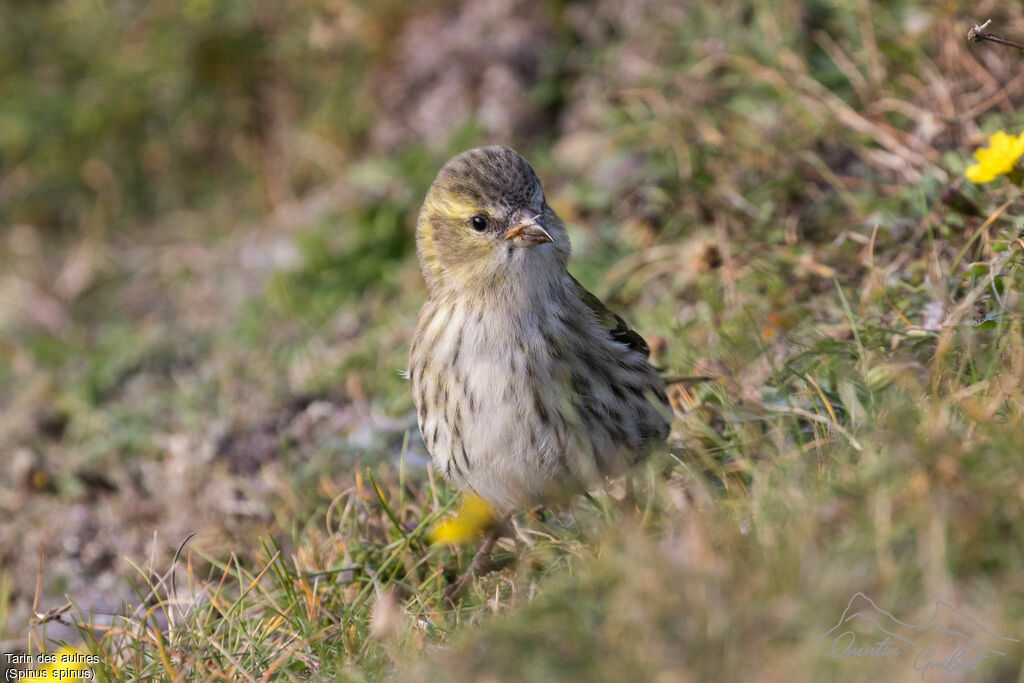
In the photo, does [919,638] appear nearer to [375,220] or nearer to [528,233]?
[528,233]

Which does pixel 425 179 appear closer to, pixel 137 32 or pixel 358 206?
pixel 358 206

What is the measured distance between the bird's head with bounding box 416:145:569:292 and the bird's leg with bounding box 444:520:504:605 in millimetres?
822

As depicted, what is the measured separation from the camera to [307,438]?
5016mm

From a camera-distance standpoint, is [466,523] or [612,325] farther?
[612,325]

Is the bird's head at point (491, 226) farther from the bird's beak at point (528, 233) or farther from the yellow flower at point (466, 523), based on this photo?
the yellow flower at point (466, 523)

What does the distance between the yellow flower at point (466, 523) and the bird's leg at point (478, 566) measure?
0.04m

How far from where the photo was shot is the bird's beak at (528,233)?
3.43m

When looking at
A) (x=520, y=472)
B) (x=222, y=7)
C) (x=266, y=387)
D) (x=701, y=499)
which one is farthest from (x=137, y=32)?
(x=701, y=499)

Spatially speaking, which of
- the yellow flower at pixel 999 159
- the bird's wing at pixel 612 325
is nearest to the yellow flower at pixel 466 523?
the bird's wing at pixel 612 325

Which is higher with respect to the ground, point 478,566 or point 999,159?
point 999,159

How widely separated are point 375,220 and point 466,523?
3.17m

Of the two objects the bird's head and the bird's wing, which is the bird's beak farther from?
the bird's wing

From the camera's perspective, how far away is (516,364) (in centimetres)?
341

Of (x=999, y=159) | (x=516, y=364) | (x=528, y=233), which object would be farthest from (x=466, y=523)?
(x=999, y=159)
